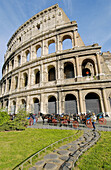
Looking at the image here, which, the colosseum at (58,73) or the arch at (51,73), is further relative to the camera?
the arch at (51,73)

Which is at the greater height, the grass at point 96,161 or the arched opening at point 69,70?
the arched opening at point 69,70

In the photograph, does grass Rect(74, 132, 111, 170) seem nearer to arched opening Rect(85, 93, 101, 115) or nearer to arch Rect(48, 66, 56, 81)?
arched opening Rect(85, 93, 101, 115)

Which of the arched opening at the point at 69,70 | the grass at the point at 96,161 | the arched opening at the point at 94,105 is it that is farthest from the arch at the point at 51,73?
the grass at the point at 96,161

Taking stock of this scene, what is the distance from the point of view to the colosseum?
43.3 ft

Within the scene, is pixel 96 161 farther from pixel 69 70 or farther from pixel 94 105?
pixel 69 70

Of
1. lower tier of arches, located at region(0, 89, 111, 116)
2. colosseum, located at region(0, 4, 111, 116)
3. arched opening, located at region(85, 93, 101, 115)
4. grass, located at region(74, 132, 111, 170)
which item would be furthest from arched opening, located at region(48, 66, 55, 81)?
grass, located at region(74, 132, 111, 170)

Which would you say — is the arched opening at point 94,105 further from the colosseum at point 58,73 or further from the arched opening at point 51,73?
the arched opening at point 51,73

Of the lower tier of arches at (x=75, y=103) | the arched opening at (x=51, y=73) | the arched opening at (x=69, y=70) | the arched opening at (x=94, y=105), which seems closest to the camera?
the lower tier of arches at (x=75, y=103)

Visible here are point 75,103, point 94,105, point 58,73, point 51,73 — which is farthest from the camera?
point 51,73

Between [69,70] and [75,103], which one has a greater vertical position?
[69,70]

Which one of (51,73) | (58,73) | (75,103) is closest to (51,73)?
(51,73)

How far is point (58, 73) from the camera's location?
15.0 meters

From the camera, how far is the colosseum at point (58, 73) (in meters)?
13.2

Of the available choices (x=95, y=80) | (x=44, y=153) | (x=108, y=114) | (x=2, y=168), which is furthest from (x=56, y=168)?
(x=95, y=80)
